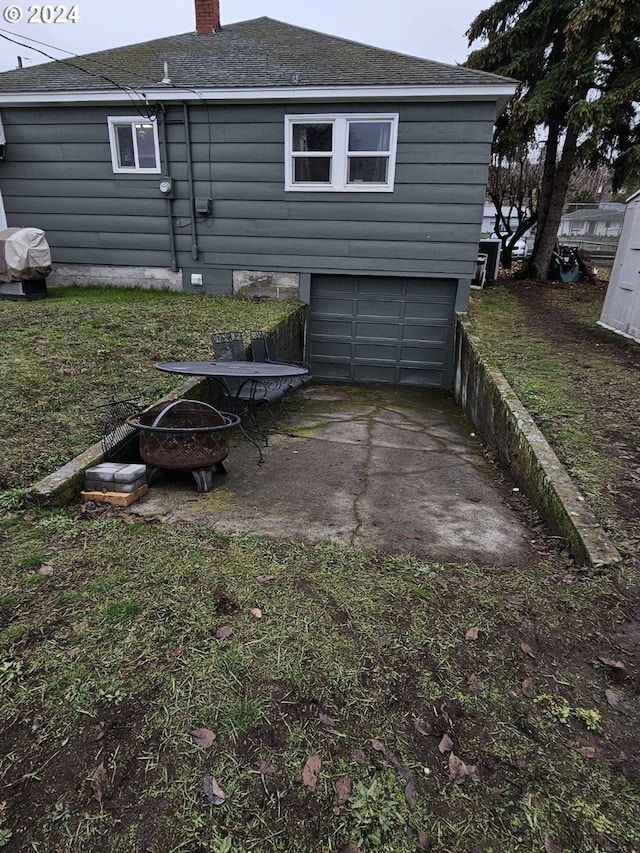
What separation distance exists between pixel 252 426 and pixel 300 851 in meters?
4.21

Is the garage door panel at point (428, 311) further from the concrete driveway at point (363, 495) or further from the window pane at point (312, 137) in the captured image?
the concrete driveway at point (363, 495)

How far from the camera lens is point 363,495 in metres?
3.78

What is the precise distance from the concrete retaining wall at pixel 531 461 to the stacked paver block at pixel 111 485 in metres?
2.76

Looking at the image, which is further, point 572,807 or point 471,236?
point 471,236

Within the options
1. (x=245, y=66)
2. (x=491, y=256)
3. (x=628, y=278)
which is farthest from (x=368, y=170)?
(x=491, y=256)

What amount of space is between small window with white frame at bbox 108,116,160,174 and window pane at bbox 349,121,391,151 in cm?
337

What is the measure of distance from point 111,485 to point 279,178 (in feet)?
22.5

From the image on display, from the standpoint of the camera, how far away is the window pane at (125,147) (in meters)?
8.52

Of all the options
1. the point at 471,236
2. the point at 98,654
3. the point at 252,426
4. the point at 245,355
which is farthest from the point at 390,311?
the point at 98,654

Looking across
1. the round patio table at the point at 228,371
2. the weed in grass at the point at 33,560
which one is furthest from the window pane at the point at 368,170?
the weed in grass at the point at 33,560

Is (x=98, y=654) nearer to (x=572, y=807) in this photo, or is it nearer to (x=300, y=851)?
(x=300, y=851)

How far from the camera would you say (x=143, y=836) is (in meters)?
1.34

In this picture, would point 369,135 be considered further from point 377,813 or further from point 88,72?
point 377,813

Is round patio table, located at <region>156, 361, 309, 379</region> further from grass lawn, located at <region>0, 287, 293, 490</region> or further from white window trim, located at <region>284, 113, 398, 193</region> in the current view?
white window trim, located at <region>284, 113, 398, 193</region>
